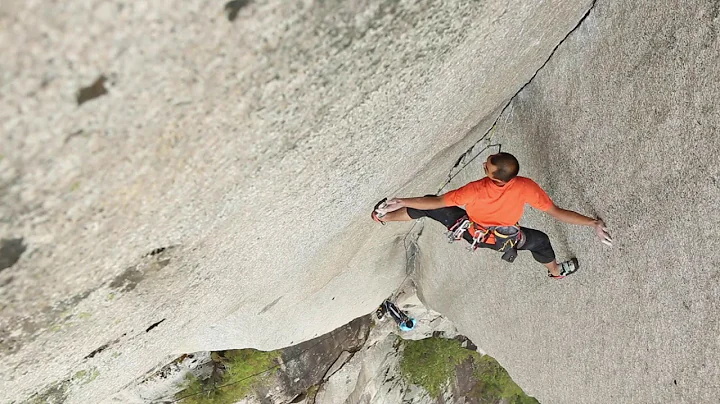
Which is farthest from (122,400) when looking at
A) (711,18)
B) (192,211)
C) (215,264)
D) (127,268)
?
(711,18)

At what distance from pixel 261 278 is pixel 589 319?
4.89 feet

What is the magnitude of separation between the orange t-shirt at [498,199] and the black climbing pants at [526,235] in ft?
0.61

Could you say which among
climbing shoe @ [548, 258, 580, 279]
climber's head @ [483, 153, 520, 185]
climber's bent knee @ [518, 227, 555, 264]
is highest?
climber's head @ [483, 153, 520, 185]

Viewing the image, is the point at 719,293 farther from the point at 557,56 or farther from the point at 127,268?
the point at 127,268

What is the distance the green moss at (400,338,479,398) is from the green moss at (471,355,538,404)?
20.1 inches

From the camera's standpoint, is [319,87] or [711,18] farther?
[711,18]

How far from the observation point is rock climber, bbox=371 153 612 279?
174 centimetres

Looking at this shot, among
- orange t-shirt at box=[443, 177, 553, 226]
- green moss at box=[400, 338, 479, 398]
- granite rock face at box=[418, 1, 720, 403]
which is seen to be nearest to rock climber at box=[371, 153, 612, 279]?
orange t-shirt at box=[443, 177, 553, 226]

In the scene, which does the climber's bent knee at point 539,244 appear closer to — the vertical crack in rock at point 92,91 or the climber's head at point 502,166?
the climber's head at point 502,166

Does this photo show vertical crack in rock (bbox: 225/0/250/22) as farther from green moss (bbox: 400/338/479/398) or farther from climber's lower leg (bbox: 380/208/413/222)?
green moss (bbox: 400/338/479/398)

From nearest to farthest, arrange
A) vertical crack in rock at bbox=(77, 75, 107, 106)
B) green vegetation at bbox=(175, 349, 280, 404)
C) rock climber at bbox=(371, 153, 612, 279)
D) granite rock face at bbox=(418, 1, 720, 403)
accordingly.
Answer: vertical crack in rock at bbox=(77, 75, 107, 106) < granite rock face at bbox=(418, 1, 720, 403) < rock climber at bbox=(371, 153, 612, 279) < green vegetation at bbox=(175, 349, 280, 404)

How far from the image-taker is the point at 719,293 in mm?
1369

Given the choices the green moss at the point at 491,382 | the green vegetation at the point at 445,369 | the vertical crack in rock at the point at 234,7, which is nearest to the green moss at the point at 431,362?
the green vegetation at the point at 445,369

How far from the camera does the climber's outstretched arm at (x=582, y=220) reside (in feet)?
5.82
